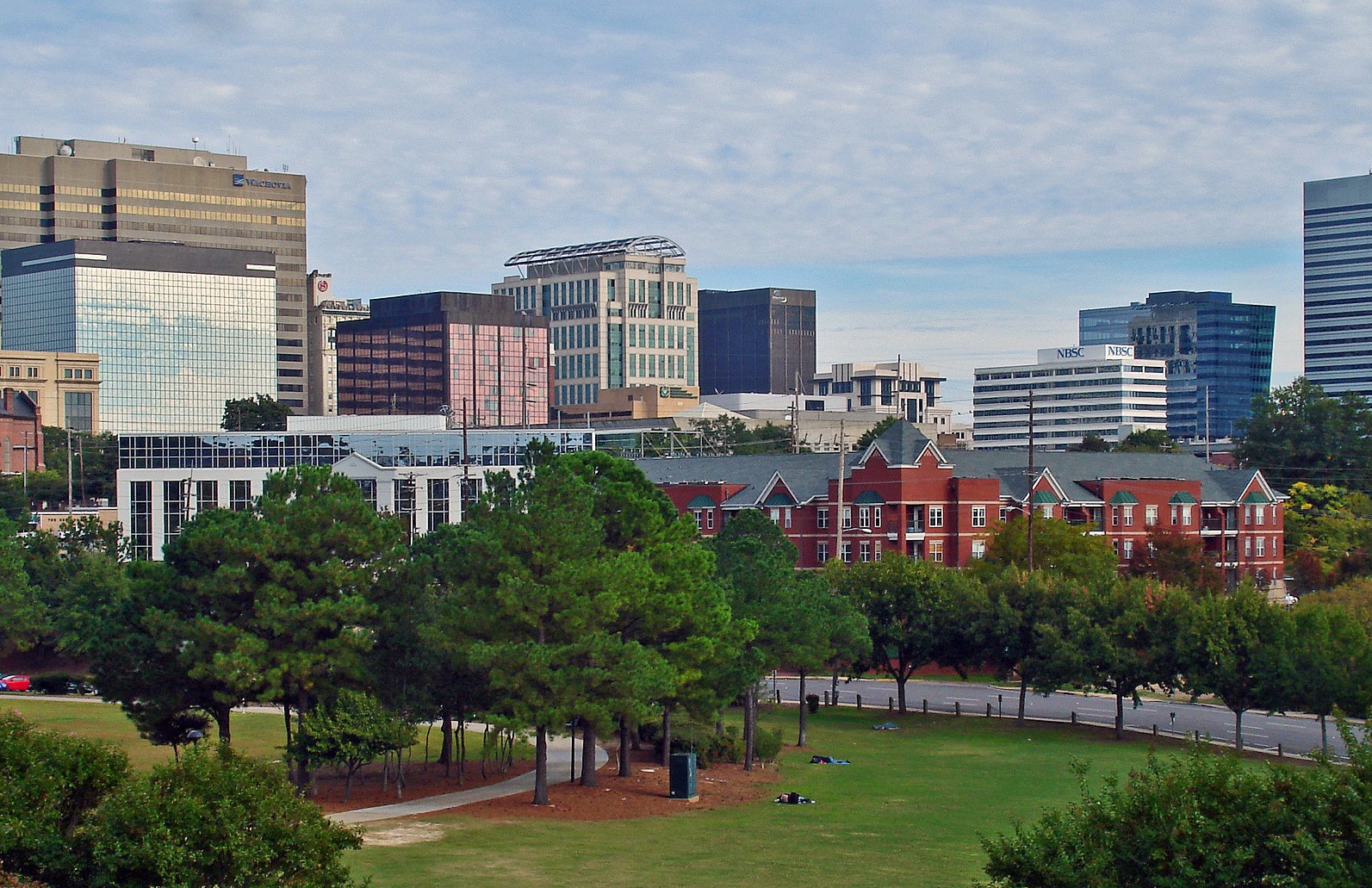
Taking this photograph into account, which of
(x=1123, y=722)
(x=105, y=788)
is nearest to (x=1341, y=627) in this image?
(x=1123, y=722)

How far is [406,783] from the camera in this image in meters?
63.0

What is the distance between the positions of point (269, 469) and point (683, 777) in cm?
8988

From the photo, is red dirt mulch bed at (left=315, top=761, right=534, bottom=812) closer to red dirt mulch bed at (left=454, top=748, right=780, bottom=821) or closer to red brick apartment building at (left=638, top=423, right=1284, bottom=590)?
red dirt mulch bed at (left=454, top=748, right=780, bottom=821)

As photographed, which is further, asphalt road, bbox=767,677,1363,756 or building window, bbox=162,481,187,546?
building window, bbox=162,481,187,546

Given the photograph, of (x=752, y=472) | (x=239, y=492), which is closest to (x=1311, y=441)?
(x=752, y=472)

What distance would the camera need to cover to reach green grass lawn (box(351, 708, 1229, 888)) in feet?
146

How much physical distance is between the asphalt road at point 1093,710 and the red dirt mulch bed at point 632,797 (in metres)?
22.6

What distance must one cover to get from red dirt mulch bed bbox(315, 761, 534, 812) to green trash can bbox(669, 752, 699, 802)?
8.16 m

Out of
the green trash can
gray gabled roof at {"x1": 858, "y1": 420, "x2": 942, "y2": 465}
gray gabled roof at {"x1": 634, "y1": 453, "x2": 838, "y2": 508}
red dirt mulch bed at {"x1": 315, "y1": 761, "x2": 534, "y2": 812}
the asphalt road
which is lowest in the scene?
the asphalt road

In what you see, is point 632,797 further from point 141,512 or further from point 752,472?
point 141,512

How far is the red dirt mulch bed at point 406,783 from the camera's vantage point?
192ft

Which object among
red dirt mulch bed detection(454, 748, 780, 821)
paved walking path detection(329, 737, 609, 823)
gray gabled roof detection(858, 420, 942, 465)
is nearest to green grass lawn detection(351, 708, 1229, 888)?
red dirt mulch bed detection(454, 748, 780, 821)

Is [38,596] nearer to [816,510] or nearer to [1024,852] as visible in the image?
[816,510]

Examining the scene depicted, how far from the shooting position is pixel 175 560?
5981cm
